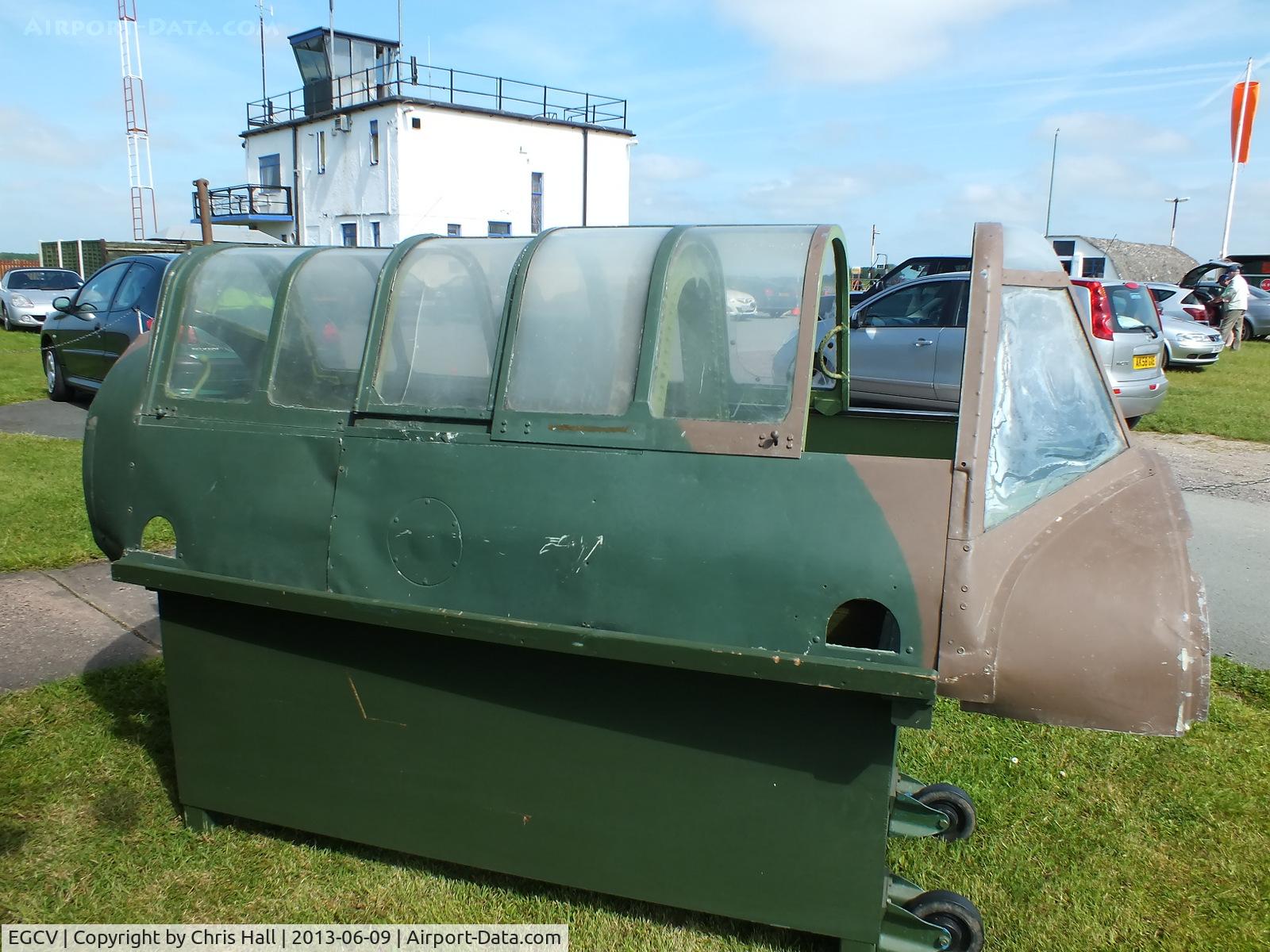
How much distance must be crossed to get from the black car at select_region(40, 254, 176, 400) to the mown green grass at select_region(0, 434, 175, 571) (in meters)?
1.60

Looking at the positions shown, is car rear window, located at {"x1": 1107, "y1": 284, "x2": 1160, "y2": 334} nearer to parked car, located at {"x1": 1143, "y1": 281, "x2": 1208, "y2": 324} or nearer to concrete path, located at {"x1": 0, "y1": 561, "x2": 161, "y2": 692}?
parked car, located at {"x1": 1143, "y1": 281, "x2": 1208, "y2": 324}

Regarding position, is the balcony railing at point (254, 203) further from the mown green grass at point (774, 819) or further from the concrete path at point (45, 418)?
the mown green grass at point (774, 819)

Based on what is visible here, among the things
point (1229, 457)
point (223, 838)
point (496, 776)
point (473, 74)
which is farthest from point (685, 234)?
point (473, 74)

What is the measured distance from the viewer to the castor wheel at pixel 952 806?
133 inches

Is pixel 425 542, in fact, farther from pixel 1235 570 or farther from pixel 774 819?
pixel 1235 570

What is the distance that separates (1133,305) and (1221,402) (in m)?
2.55

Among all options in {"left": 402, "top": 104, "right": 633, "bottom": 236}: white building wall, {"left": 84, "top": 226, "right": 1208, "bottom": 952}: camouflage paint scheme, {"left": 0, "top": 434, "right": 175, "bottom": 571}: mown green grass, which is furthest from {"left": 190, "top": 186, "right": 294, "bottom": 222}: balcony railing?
{"left": 84, "top": 226, "right": 1208, "bottom": 952}: camouflage paint scheme

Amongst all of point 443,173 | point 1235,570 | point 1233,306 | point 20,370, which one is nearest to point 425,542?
point 1235,570

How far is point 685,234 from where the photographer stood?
112 inches

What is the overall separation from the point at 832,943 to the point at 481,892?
3.57 feet

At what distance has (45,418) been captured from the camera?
10.8 metres

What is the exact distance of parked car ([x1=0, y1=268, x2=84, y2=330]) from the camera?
2125 centimetres

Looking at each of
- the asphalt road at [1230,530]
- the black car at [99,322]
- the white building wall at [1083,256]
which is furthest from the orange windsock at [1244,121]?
the black car at [99,322]

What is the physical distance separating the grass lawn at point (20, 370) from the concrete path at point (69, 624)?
7.60 meters
